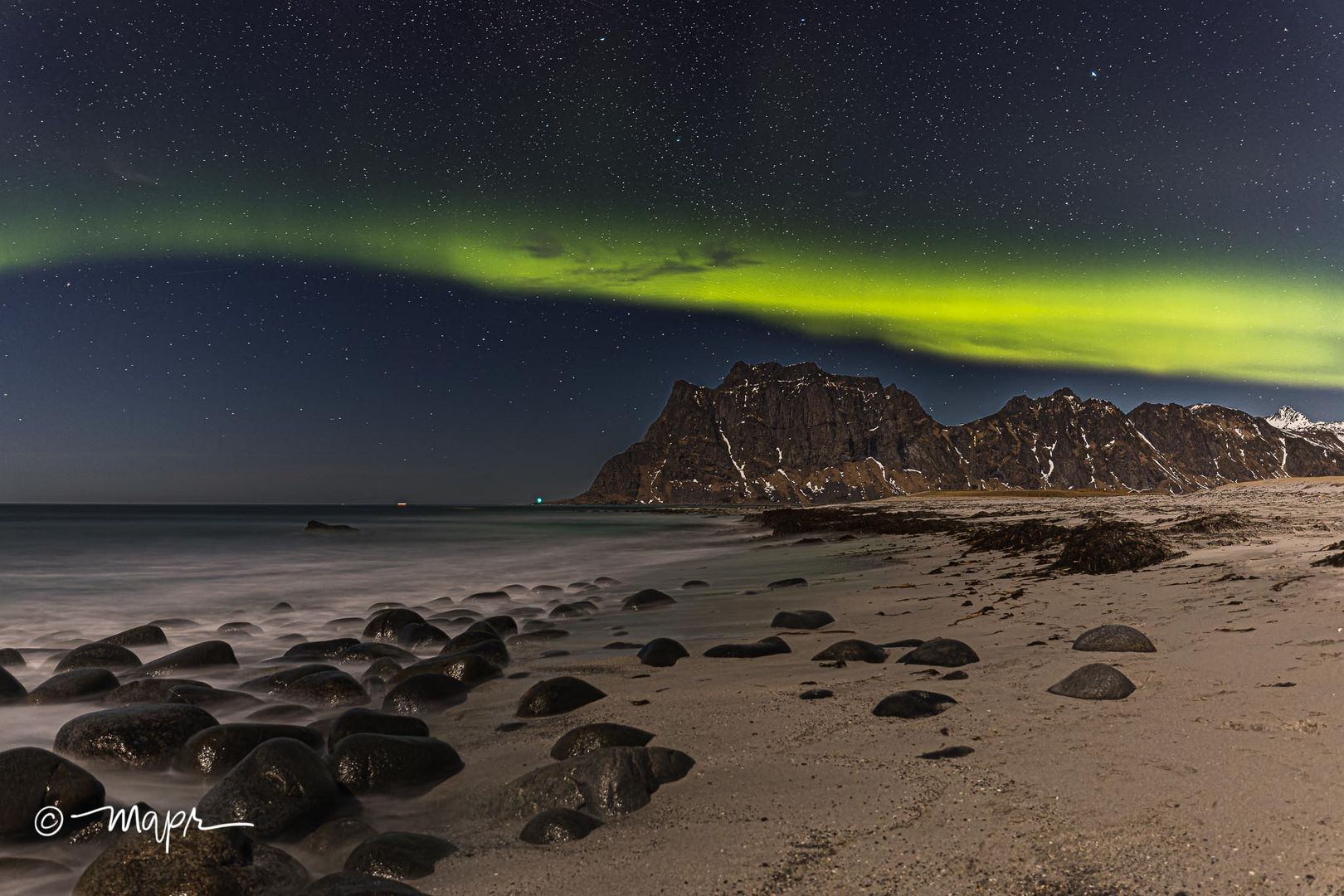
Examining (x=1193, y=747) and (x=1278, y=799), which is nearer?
(x=1278, y=799)

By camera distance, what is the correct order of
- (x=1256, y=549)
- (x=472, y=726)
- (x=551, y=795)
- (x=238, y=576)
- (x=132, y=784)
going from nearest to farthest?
1. (x=551, y=795)
2. (x=132, y=784)
3. (x=472, y=726)
4. (x=1256, y=549)
5. (x=238, y=576)

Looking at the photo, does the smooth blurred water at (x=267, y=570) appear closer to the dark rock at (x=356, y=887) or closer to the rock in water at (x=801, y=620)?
the rock in water at (x=801, y=620)

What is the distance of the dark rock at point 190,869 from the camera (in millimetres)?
2789

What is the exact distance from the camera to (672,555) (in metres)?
27.6

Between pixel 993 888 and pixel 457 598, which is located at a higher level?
pixel 993 888

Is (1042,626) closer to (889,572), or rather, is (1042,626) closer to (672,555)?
(889,572)

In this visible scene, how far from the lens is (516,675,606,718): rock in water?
214 inches

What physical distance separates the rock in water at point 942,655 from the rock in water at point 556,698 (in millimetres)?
2631

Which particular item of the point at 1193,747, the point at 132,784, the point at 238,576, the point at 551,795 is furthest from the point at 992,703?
the point at 238,576

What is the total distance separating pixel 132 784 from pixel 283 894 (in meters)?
2.36

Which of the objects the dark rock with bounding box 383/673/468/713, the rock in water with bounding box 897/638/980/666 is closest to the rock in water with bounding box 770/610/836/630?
the rock in water with bounding box 897/638/980/666

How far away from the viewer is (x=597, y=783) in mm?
3525

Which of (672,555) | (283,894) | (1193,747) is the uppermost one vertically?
(1193,747)

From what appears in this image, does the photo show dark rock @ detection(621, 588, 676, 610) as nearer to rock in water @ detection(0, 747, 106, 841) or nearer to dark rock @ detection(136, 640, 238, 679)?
dark rock @ detection(136, 640, 238, 679)
